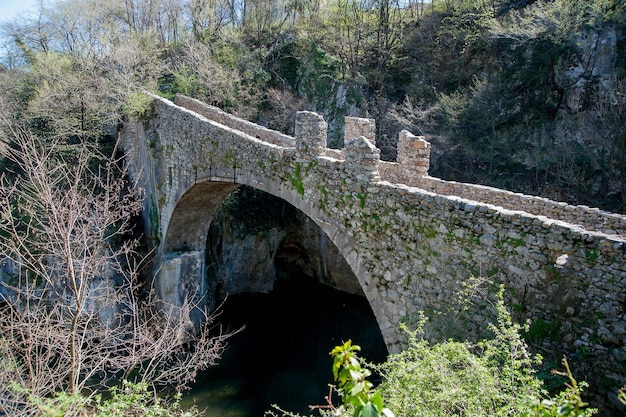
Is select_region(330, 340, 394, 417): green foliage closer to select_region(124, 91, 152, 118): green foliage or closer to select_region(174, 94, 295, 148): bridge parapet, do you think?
select_region(174, 94, 295, 148): bridge parapet

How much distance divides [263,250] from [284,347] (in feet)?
17.2

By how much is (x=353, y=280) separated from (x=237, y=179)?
30.4 ft

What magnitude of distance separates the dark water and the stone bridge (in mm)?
5364

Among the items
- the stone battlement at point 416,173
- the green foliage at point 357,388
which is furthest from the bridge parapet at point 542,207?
the green foliage at point 357,388

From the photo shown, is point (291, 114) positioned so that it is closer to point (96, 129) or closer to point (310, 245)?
point (310, 245)

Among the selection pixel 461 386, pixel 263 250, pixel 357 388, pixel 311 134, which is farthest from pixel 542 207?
pixel 263 250

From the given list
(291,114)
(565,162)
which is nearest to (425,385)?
(565,162)

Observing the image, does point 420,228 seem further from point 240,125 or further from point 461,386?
point 240,125

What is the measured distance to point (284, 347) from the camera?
15.0 meters

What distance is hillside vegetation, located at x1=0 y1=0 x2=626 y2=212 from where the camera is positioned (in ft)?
50.6

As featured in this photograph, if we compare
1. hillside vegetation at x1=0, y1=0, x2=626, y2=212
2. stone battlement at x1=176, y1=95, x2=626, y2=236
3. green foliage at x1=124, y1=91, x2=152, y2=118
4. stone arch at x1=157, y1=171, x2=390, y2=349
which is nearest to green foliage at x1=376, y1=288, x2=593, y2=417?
stone battlement at x1=176, y1=95, x2=626, y2=236

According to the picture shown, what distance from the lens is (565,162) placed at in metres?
14.2

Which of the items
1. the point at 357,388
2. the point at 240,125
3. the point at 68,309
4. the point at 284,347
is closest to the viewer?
the point at 357,388

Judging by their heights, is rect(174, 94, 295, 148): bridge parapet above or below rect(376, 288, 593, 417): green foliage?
above
